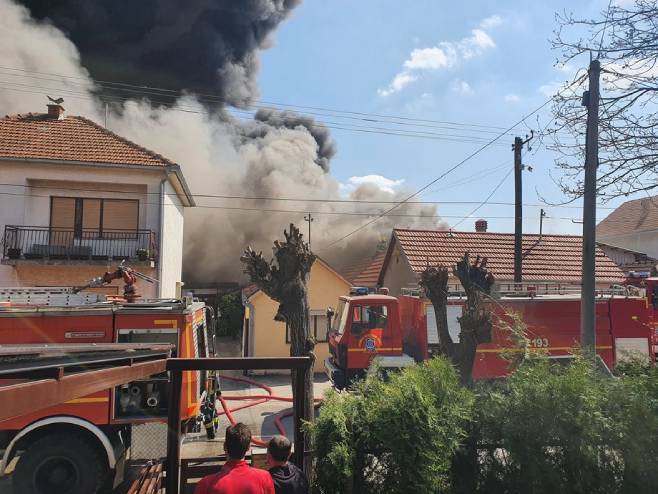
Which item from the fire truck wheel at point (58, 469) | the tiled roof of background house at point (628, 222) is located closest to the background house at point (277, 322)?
the fire truck wheel at point (58, 469)

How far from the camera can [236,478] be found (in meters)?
2.59

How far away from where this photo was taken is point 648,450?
3.40 m

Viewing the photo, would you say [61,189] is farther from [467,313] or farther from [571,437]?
[571,437]

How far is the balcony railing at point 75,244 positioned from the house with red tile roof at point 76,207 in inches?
1.1

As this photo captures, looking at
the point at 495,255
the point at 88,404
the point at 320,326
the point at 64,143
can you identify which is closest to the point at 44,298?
the point at 88,404

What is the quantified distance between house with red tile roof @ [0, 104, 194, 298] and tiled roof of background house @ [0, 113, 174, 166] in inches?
1.1

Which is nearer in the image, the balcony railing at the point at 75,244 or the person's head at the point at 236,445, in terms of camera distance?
the person's head at the point at 236,445

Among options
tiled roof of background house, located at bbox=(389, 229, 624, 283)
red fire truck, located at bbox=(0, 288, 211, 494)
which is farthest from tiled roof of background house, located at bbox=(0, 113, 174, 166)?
red fire truck, located at bbox=(0, 288, 211, 494)

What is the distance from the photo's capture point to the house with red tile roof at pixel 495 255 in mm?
17109

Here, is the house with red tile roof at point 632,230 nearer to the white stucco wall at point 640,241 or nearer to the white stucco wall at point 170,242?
the white stucco wall at point 640,241

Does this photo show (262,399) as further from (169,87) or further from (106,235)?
(169,87)

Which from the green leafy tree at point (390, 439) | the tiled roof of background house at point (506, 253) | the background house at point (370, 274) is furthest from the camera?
the background house at point (370, 274)

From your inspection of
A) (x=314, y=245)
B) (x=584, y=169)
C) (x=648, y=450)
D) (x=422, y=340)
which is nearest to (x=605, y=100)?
(x=584, y=169)

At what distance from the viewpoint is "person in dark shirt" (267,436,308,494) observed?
2.86 m
